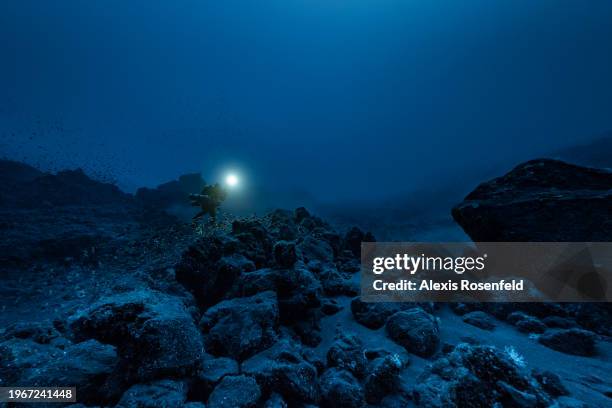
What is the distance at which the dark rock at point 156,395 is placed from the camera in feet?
8.54

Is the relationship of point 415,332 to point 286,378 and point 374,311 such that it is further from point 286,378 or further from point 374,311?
point 286,378

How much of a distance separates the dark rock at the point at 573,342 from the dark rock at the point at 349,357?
12.1 feet

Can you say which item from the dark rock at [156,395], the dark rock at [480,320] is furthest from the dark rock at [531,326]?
the dark rock at [156,395]

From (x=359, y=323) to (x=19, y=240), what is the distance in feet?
61.1

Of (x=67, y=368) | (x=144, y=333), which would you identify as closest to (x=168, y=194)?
(x=67, y=368)

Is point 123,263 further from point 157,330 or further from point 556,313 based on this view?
point 556,313

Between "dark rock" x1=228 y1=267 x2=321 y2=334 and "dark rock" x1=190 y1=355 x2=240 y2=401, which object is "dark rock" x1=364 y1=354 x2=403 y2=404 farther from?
"dark rock" x1=228 y1=267 x2=321 y2=334

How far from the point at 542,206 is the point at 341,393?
7.39 metres

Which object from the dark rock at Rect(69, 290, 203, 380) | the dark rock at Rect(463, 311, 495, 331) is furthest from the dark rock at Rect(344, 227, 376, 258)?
the dark rock at Rect(69, 290, 203, 380)

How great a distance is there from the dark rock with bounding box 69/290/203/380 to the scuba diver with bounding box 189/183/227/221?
1091 cm

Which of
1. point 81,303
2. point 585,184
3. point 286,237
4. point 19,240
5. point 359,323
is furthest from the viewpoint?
point 19,240

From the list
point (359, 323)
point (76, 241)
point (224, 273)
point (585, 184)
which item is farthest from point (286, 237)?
point (76, 241)

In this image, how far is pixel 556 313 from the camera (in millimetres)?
5770

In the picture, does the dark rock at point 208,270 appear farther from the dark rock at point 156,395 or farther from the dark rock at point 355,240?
the dark rock at point 355,240
